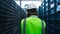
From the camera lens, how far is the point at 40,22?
7.98ft

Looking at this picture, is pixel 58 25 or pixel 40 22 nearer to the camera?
pixel 40 22

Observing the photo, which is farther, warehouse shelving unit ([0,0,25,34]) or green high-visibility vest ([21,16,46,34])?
warehouse shelving unit ([0,0,25,34])

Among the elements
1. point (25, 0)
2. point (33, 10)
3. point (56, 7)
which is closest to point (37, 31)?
point (33, 10)

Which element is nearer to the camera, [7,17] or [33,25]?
[33,25]

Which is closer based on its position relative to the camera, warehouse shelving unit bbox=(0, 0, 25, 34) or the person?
the person

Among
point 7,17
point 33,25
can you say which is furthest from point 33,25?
point 7,17

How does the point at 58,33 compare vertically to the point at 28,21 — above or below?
below

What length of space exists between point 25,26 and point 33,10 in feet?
1.10

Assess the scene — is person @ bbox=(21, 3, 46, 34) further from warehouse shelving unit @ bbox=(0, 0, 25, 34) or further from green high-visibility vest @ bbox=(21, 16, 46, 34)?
warehouse shelving unit @ bbox=(0, 0, 25, 34)

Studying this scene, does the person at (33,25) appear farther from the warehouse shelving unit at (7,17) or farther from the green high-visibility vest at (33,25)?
the warehouse shelving unit at (7,17)

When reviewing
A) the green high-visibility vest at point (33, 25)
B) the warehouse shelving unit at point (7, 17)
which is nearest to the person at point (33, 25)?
the green high-visibility vest at point (33, 25)

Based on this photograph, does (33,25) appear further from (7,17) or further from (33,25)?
(7,17)

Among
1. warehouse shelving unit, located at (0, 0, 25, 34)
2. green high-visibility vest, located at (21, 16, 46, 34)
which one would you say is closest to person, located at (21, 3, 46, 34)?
green high-visibility vest, located at (21, 16, 46, 34)

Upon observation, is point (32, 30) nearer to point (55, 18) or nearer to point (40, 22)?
point (40, 22)
